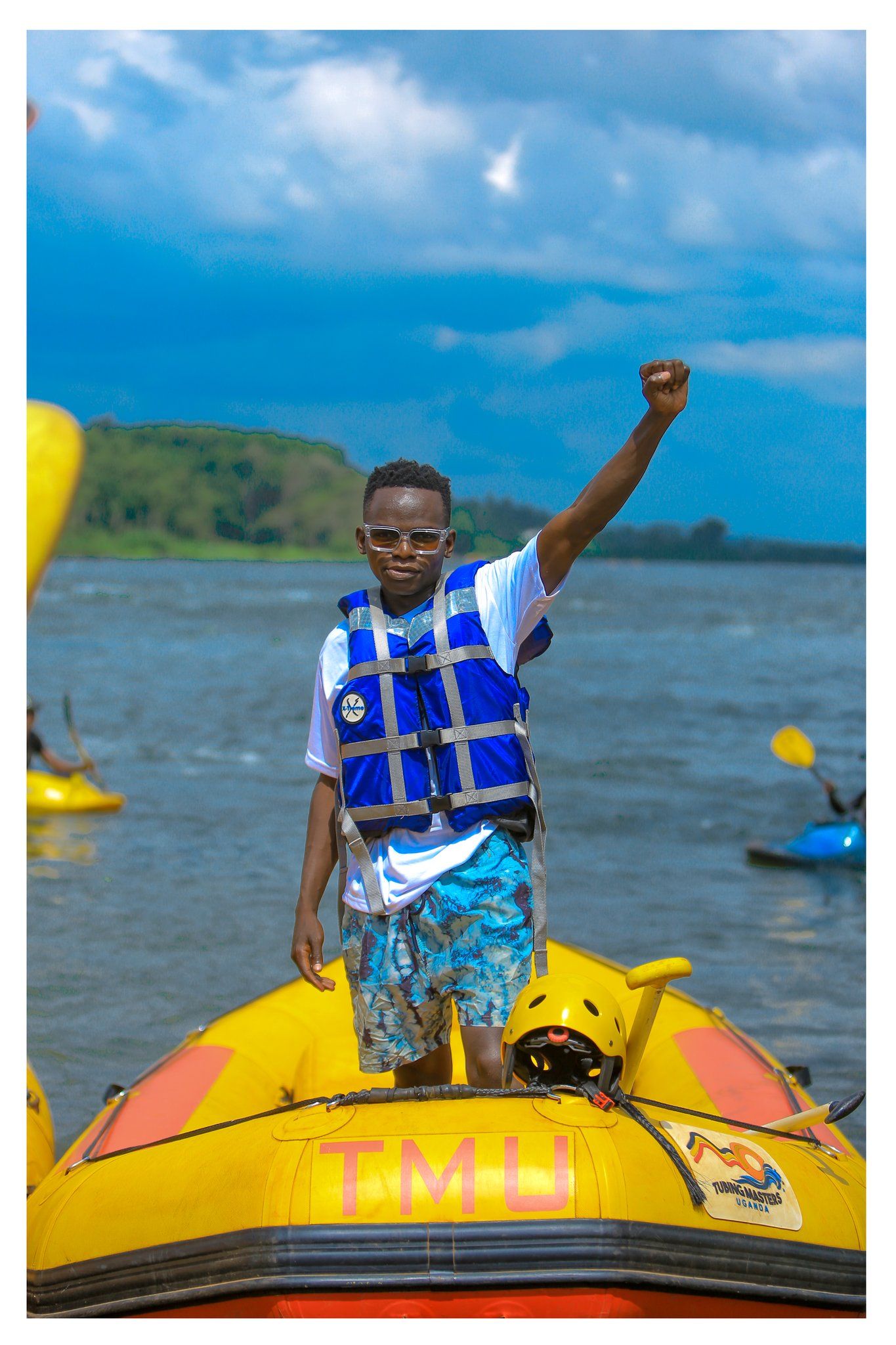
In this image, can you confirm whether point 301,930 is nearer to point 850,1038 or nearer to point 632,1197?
point 632,1197

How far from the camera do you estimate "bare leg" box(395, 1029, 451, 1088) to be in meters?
2.67

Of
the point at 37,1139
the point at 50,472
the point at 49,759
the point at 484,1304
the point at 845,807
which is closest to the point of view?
the point at 50,472

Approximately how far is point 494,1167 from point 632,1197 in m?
0.22

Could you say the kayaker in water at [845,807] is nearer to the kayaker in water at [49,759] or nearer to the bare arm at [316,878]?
the kayaker in water at [49,759]

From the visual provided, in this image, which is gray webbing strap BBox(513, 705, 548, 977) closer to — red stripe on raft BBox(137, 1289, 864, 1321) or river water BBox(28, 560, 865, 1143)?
red stripe on raft BBox(137, 1289, 864, 1321)

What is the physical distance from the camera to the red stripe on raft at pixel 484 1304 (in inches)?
81.3

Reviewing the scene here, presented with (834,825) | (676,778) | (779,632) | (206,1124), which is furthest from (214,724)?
(779,632)

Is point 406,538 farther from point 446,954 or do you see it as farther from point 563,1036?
point 563,1036

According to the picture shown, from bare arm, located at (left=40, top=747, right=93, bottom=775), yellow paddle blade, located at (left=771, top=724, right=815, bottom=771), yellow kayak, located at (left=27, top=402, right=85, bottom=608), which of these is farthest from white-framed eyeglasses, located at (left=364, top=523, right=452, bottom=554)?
bare arm, located at (left=40, top=747, right=93, bottom=775)

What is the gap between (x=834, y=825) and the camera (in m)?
8.10

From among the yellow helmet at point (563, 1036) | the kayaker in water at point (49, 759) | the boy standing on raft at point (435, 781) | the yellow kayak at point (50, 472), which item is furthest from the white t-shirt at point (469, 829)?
the kayaker in water at point (49, 759)

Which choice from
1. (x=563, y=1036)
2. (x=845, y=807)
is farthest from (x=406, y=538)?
A: (x=845, y=807)

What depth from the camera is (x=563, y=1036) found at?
235 centimetres

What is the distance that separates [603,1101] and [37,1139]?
168 cm
